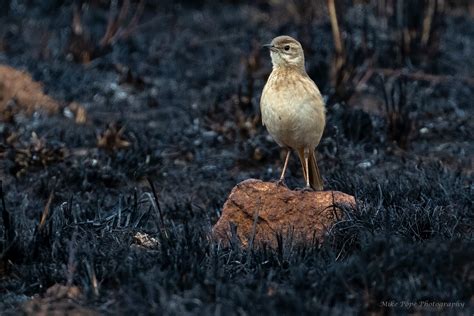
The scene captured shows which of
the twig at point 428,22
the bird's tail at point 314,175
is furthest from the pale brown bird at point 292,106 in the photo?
the twig at point 428,22

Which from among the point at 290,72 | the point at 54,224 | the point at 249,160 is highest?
the point at 290,72

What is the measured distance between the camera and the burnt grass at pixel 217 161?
198 inches

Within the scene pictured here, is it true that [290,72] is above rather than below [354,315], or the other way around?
above

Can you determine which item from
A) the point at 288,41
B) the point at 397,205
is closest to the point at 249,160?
the point at 288,41

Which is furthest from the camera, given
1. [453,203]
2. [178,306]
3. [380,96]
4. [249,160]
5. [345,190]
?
[380,96]

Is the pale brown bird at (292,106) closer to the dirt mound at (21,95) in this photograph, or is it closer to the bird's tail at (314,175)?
the bird's tail at (314,175)

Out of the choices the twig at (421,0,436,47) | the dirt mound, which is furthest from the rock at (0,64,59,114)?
the twig at (421,0,436,47)

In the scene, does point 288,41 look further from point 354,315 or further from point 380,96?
point 380,96

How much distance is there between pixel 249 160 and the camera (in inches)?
359

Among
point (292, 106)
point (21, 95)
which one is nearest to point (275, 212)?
point (292, 106)

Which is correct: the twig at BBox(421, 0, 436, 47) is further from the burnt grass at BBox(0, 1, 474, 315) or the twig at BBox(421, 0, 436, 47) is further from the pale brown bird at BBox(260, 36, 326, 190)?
the pale brown bird at BBox(260, 36, 326, 190)

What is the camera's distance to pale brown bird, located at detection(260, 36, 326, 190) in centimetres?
652

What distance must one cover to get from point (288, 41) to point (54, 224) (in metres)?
2.30

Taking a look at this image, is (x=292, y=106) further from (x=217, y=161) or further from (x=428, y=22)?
(x=428, y=22)
